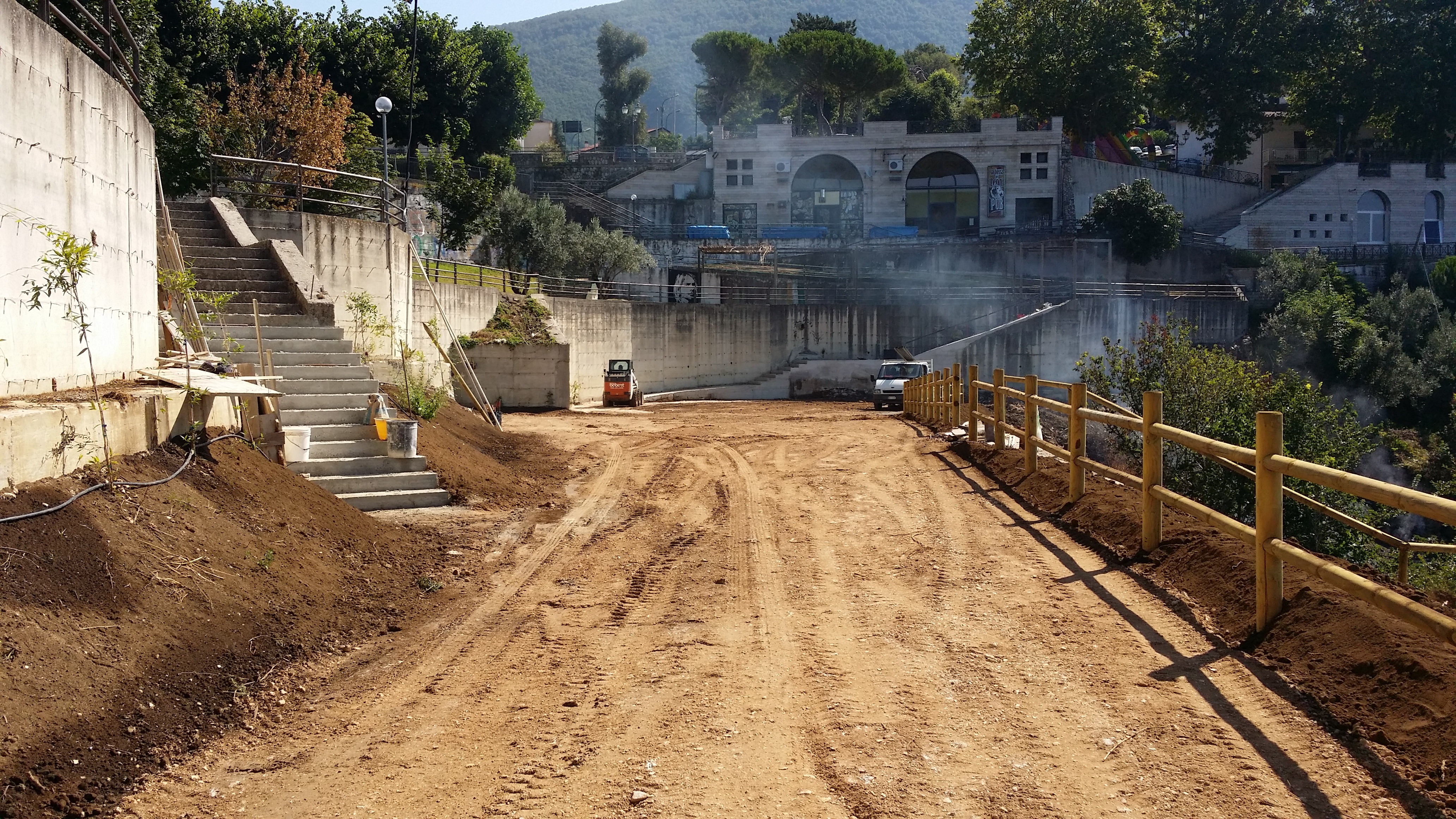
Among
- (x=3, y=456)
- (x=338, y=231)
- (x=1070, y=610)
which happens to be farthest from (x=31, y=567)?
(x=338, y=231)

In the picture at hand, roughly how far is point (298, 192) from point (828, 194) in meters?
61.8

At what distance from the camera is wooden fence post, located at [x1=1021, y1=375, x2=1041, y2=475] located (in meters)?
13.8

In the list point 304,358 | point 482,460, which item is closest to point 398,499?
point 482,460

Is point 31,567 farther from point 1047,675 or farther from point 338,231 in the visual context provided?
point 338,231

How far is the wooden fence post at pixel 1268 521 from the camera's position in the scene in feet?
22.3

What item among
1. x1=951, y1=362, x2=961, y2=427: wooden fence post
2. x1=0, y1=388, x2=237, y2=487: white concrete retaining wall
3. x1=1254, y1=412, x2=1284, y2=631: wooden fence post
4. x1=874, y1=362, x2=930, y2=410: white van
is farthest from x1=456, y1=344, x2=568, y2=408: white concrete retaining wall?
x1=1254, y1=412, x2=1284, y2=631: wooden fence post

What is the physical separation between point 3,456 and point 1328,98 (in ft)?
303

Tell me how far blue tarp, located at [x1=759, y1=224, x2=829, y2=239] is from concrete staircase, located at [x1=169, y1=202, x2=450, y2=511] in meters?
56.9

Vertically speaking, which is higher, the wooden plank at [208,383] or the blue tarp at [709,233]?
the blue tarp at [709,233]

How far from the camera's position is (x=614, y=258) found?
178ft

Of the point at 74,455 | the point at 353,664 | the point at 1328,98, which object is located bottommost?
the point at 353,664

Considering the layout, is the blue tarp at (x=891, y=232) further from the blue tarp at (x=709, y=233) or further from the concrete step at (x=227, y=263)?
the concrete step at (x=227, y=263)

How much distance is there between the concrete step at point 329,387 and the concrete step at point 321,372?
0.03m

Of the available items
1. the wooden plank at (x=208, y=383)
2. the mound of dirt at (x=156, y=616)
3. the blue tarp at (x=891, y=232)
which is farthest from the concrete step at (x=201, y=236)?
the blue tarp at (x=891, y=232)
